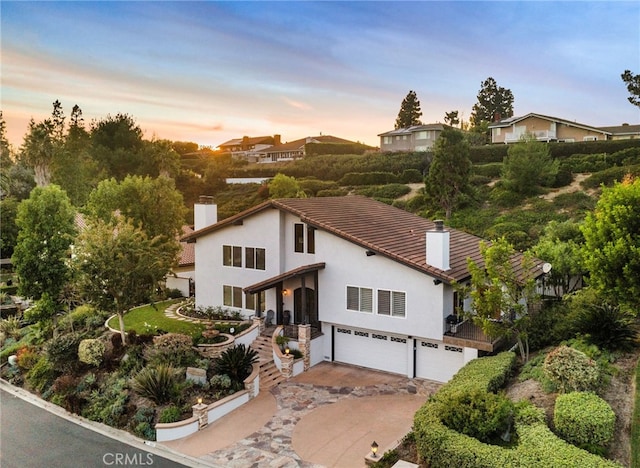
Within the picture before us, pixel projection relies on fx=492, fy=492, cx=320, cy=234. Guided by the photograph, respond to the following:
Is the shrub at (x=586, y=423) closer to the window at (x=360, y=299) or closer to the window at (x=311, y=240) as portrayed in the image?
the window at (x=360, y=299)

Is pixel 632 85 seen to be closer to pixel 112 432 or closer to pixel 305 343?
pixel 305 343

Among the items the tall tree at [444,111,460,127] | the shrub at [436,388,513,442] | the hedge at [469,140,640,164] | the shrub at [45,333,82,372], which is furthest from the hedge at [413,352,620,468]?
the tall tree at [444,111,460,127]

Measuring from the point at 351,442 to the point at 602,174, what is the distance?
40341 mm

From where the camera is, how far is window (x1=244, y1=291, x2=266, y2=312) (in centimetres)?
2375

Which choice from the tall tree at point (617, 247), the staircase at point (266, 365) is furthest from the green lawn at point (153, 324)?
the tall tree at point (617, 247)

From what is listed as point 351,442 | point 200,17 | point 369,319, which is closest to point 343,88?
point 200,17

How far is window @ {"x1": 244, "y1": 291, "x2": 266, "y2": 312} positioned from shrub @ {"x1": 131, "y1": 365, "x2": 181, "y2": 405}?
6.64 metres

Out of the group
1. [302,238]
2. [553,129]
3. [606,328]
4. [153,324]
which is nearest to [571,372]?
[606,328]

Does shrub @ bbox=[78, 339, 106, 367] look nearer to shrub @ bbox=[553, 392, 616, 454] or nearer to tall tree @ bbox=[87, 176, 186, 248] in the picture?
tall tree @ bbox=[87, 176, 186, 248]

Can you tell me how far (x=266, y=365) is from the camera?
20.0 metres

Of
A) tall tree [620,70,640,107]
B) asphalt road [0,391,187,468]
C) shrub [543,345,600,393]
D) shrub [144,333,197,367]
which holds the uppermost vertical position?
tall tree [620,70,640,107]

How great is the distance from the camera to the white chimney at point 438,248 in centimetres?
1905

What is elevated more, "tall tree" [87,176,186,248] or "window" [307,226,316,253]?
"tall tree" [87,176,186,248]

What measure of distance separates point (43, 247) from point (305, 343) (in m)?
16.0
